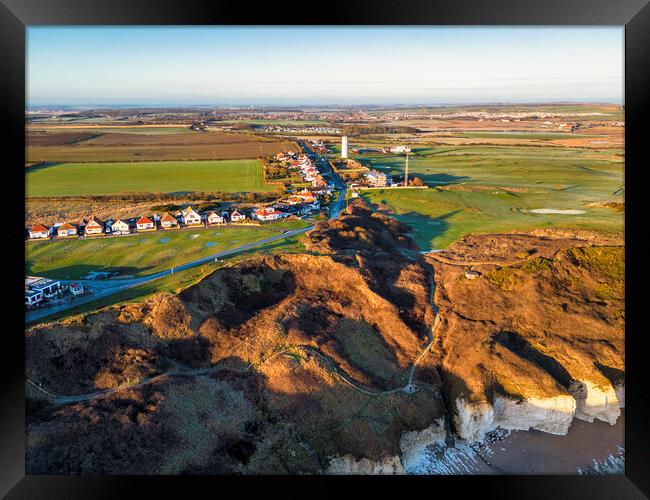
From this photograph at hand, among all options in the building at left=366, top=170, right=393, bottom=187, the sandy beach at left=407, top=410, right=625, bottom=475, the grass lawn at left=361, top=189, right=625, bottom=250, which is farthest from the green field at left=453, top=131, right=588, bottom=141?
the sandy beach at left=407, top=410, right=625, bottom=475

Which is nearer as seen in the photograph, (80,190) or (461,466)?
(461,466)

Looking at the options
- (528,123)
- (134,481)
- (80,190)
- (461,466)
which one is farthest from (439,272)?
(80,190)

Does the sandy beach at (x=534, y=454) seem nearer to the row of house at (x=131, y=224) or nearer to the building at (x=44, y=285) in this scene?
the building at (x=44, y=285)

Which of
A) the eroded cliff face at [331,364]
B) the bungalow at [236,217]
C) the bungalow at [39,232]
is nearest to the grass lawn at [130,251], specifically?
the bungalow at [39,232]

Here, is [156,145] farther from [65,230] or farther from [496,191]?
[496,191]

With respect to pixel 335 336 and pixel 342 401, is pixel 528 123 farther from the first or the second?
pixel 342 401
